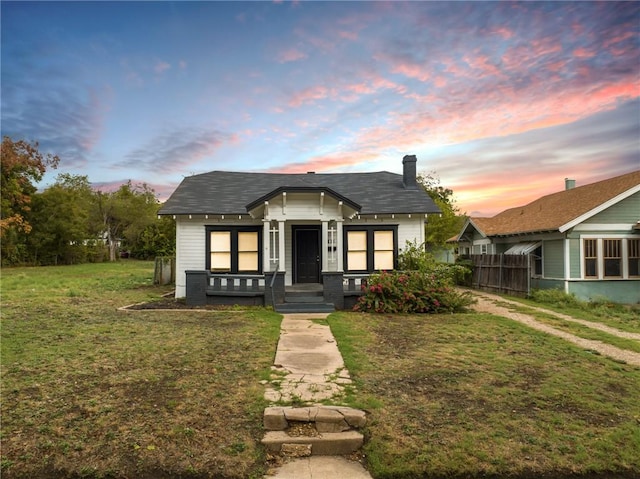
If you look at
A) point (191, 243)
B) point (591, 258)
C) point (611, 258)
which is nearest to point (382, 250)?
point (191, 243)

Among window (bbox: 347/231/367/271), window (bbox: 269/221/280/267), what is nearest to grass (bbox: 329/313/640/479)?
window (bbox: 269/221/280/267)

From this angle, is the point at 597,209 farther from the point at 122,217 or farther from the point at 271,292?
the point at 122,217

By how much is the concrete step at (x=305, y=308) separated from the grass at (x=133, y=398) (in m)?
2.26

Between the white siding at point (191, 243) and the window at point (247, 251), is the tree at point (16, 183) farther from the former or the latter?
the window at point (247, 251)

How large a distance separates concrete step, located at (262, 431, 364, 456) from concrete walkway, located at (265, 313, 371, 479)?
0.25 ft

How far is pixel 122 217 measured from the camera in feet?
159

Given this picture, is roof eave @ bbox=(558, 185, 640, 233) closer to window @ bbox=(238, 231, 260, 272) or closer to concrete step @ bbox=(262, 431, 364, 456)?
window @ bbox=(238, 231, 260, 272)

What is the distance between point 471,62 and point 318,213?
7406 millimetres

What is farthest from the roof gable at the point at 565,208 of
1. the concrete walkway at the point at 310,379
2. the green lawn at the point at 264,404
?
the concrete walkway at the point at 310,379

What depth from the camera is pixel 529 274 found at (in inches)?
651

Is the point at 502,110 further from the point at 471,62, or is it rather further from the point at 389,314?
the point at 389,314

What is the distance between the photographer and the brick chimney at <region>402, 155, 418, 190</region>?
17.1 meters

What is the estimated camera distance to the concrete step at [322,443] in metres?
3.81

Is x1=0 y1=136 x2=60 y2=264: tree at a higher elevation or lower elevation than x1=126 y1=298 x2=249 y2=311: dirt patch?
higher
